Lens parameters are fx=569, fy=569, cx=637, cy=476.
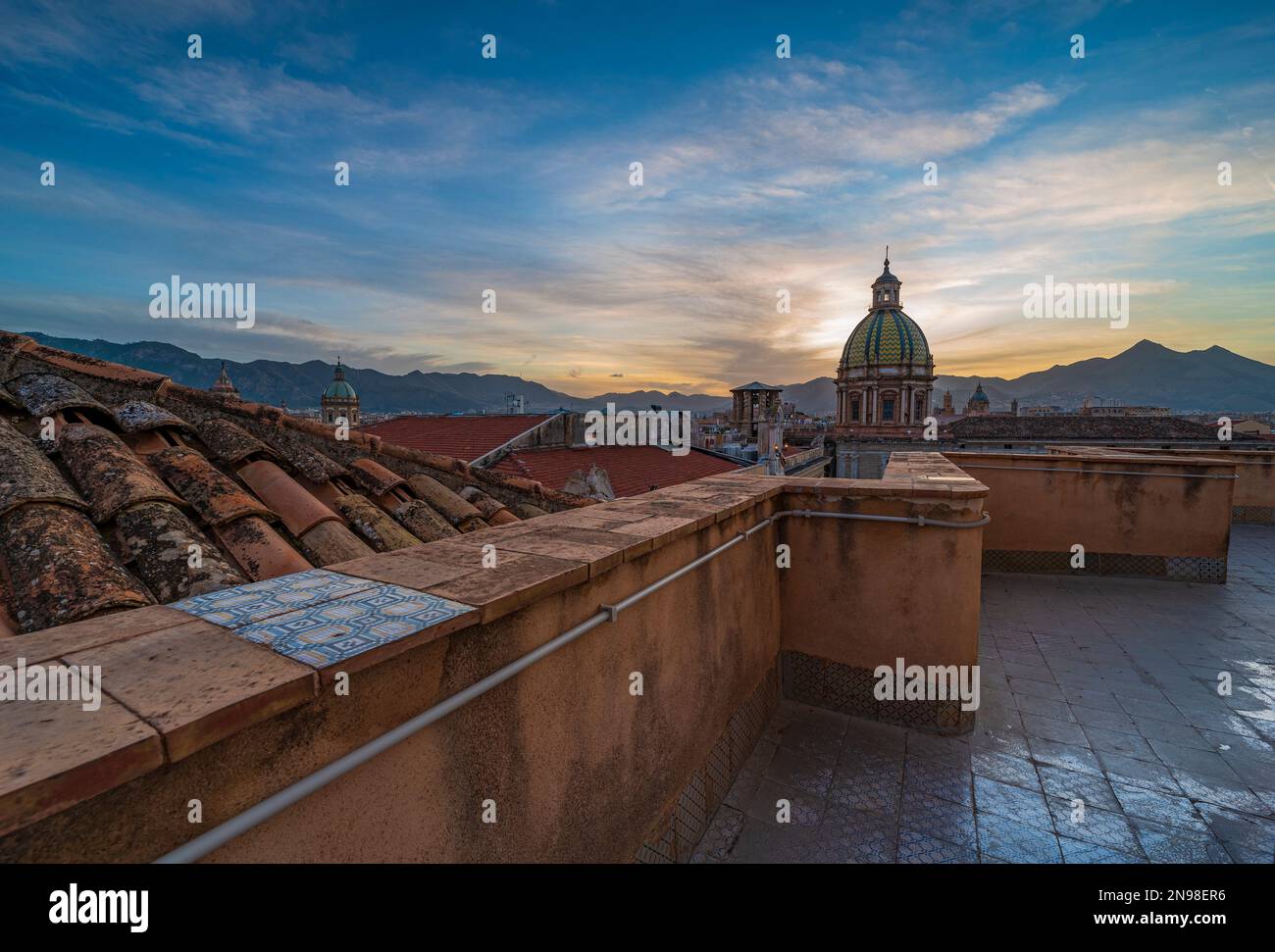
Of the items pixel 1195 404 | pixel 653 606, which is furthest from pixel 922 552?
pixel 1195 404

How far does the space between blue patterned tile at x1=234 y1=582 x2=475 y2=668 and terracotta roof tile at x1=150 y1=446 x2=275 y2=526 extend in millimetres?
2135

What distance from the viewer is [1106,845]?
10.6ft

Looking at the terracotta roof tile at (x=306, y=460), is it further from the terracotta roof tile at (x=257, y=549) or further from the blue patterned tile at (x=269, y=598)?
the blue patterned tile at (x=269, y=598)

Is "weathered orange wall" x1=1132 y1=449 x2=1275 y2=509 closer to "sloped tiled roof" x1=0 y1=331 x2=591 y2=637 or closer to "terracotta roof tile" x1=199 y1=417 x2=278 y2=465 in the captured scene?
"sloped tiled roof" x1=0 y1=331 x2=591 y2=637

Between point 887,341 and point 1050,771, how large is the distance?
2553 inches

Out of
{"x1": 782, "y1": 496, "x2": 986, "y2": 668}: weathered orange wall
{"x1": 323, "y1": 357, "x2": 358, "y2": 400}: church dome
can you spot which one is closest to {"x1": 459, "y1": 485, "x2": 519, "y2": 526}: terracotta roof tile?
{"x1": 782, "y1": 496, "x2": 986, "y2": 668}: weathered orange wall

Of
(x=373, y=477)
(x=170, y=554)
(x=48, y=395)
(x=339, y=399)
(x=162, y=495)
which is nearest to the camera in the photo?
(x=170, y=554)

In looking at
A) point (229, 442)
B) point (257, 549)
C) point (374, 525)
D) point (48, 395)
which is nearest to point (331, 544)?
point (257, 549)

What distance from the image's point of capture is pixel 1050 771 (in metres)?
3.85

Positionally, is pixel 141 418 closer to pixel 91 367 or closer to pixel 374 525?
pixel 91 367

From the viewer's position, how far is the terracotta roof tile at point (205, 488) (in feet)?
11.4
